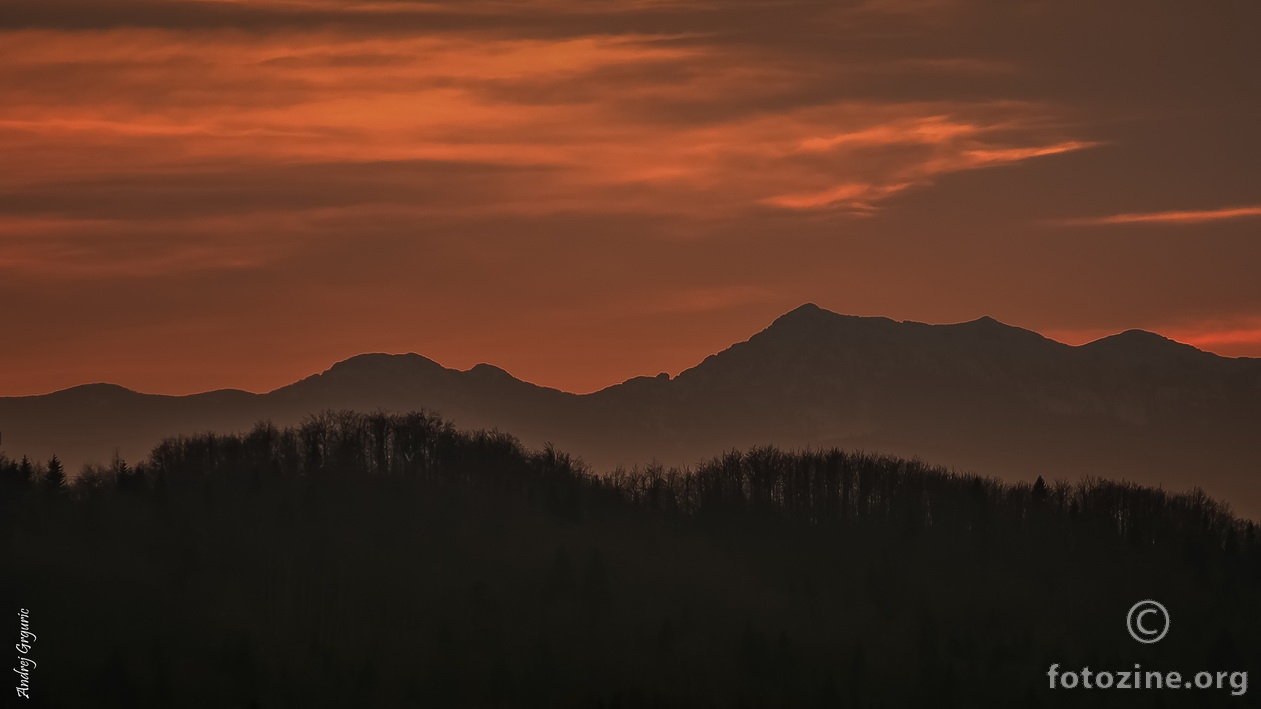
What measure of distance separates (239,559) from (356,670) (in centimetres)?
3782

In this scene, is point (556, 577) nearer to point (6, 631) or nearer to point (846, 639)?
point (846, 639)

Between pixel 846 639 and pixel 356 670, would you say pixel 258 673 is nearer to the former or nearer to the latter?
pixel 356 670

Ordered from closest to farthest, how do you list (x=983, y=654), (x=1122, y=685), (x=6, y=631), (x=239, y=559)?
1. (x=6, y=631)
2. (x=1122, y=685)
3. (x=983, y=654)
4. (x=239, y=559)

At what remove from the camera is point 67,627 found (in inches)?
6511

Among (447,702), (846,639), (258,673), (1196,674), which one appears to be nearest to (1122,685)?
(1196,674)

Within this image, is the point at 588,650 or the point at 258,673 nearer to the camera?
the point at 258,673

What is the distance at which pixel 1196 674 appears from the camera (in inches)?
6895

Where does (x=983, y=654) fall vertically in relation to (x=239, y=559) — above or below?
below

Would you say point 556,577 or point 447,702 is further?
point 556,577

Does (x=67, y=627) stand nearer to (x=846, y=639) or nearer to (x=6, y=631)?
(x=6, y=631)

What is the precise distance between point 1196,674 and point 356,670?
79247 mm

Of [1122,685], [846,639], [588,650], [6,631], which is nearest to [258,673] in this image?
[6,631]

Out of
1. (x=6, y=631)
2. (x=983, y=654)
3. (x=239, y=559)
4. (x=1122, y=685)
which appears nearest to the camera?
(x=6, y=631)

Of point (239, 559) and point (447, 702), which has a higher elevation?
point (239, 559)
